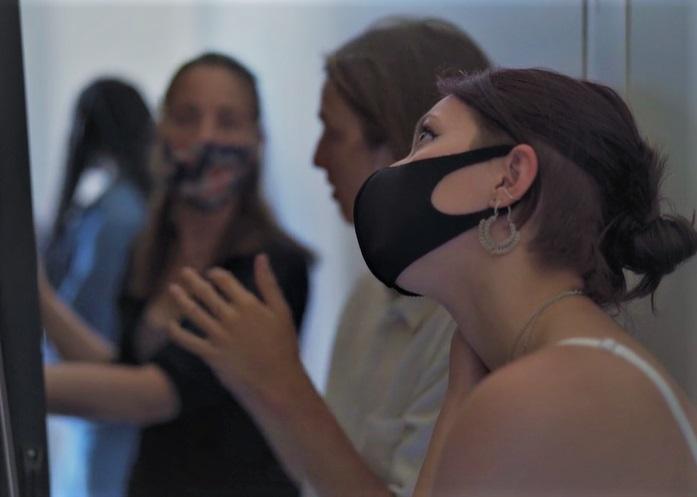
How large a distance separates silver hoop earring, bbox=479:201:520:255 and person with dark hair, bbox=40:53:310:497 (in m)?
0.50

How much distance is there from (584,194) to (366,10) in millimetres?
849

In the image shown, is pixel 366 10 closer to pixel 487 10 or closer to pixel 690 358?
pixel 487 10

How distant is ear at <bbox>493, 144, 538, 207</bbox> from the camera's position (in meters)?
0.78

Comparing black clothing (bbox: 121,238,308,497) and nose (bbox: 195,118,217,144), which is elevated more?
nose (bbox: 195,118,217,144)

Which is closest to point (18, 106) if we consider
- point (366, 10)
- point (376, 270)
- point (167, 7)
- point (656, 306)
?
point (376, 270)

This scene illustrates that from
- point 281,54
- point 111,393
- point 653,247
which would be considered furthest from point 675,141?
point 281,54

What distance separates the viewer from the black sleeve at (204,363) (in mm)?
1232

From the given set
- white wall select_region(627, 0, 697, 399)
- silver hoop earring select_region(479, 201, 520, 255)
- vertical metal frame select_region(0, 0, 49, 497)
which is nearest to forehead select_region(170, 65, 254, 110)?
vertical metal frame select_region(0, 0, 49, 497)

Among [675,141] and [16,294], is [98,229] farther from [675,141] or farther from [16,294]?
[675,141]

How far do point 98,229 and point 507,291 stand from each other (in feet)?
3.53

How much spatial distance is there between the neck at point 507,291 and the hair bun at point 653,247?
0.05 metres

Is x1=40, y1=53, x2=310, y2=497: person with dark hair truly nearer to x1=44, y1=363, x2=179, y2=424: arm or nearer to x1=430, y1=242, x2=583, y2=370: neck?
x1=44, y1=363, x2=179, y2=424: arm

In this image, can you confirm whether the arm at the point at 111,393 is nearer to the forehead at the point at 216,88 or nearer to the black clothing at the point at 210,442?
the black clothing at the point at 210,442

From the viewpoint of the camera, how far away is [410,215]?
0.80m
